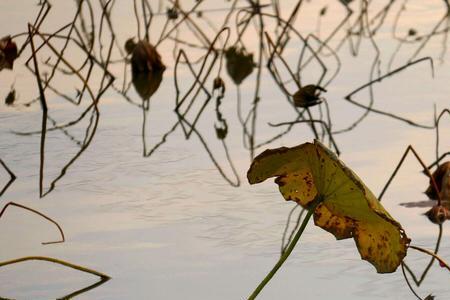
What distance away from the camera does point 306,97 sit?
295cm

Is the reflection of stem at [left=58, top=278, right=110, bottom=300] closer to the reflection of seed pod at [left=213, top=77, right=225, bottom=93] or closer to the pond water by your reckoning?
the pond water

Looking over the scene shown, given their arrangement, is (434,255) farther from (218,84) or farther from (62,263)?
(218,84)

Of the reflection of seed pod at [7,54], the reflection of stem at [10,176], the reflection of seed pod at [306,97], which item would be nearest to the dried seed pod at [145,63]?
the reflection of seed pod at [7,54]

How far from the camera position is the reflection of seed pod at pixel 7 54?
3.36 metres

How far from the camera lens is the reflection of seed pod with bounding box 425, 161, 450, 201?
2230 mm

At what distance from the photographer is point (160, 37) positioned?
3.65 metres

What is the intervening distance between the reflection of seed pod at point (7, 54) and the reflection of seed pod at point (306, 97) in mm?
765

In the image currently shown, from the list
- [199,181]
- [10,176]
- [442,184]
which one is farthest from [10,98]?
[442,184]

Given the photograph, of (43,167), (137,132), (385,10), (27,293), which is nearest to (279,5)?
(385,10)

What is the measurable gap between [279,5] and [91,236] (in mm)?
2178

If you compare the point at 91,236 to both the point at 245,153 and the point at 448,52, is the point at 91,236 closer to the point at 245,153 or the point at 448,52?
the point at 245,153

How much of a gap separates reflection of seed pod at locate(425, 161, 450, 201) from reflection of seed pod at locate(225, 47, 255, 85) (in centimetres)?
102

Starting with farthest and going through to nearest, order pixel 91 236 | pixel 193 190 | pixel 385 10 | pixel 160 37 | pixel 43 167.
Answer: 1. pixel 385 10
2. pixel 160 37
3. pixel 43 167
4. pixel 193 190
5. pixel 91 236

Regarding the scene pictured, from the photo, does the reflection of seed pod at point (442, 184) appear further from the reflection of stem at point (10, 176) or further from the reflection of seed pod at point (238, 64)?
the reflection of seed pod at point (238, 64)
